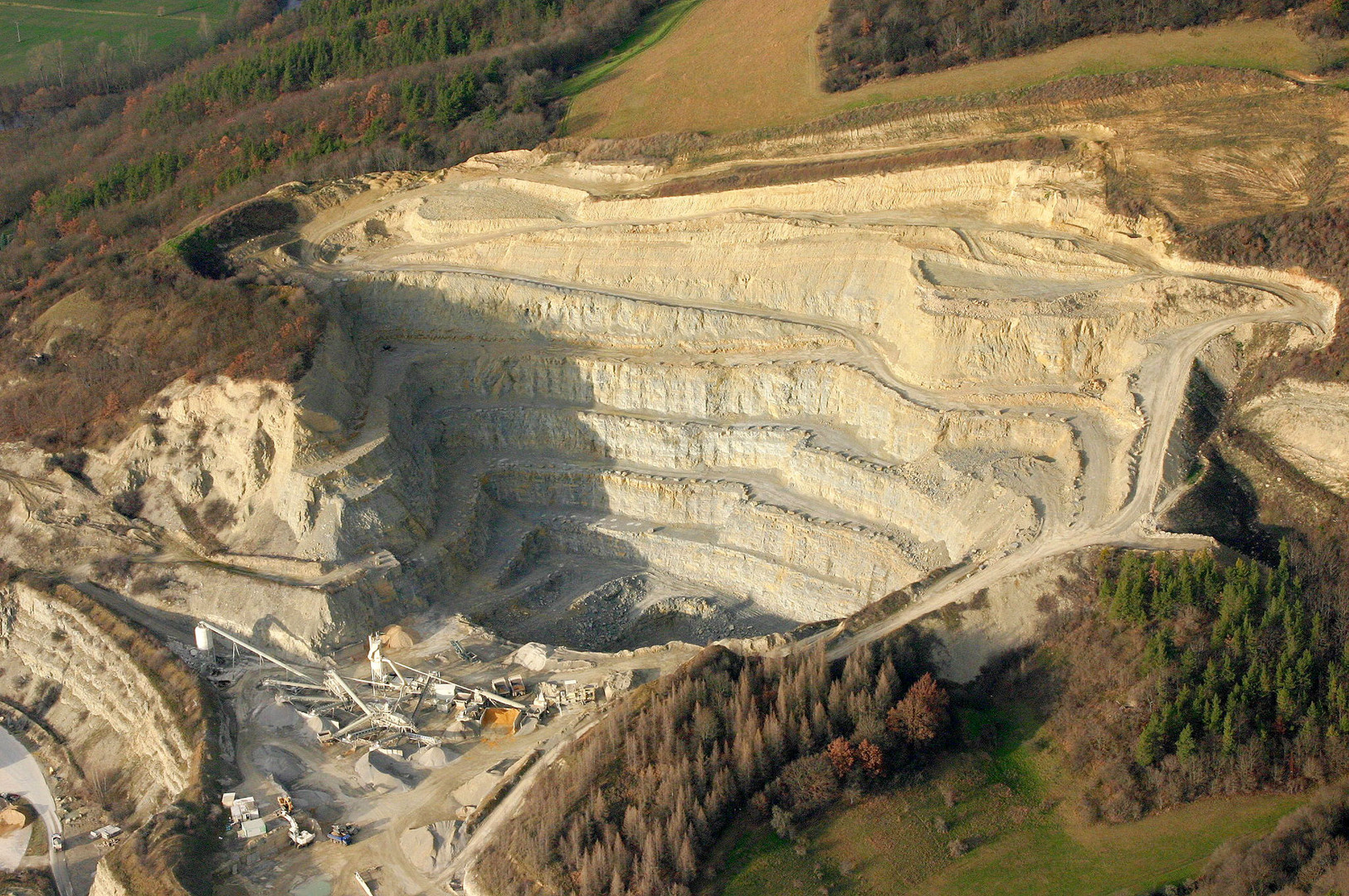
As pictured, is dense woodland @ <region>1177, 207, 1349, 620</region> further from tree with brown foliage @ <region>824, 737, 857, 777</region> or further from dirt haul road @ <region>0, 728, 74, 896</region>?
dirt haul road @ <region>0, 728, 74, 896</region>

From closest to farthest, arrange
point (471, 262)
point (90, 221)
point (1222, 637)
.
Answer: point (1222, 637), point (471, 262), point (90, 221)

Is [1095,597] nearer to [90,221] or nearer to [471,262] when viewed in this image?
[471,262]

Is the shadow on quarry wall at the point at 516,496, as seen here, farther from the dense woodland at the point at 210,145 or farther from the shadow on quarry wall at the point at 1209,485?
the shadow on quarry wall at the point at 1209,485

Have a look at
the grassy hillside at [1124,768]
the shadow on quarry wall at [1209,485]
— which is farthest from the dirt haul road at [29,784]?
the shadow on quarry wall at [1209,485]

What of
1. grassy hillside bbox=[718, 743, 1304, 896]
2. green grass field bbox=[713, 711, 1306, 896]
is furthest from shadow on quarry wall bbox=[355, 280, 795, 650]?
grassy hillside bbox=[718, 743, 1304, 896]

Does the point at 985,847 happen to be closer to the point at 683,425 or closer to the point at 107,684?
the point at 683,425

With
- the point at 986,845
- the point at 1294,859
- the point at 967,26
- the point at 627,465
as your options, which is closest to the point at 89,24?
the point at 967,26

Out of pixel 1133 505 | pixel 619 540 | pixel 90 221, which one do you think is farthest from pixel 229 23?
pixel 1133 505
